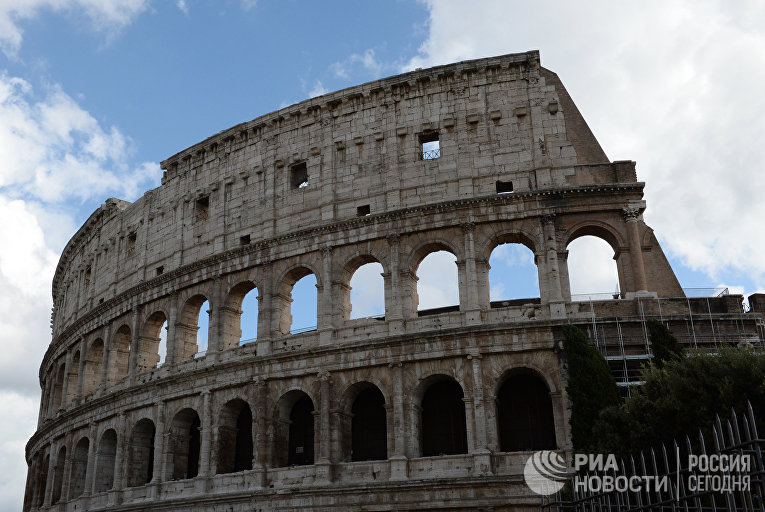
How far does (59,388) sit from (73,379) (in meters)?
2.56

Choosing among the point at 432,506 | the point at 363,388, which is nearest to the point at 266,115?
the point at 363,388

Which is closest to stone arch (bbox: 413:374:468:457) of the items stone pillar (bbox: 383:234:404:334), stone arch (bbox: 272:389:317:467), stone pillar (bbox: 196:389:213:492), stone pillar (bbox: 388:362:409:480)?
stone pillar (bbox: 388:362:409:480)

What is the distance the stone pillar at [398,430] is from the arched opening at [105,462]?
1324cm

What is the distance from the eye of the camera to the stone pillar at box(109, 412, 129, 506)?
2730 cm

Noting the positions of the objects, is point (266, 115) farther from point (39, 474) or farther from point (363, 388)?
point (39, 474)

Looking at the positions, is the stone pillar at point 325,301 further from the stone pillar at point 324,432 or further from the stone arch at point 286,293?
the stone pillar at point 324,432

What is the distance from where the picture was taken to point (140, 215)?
32.8m

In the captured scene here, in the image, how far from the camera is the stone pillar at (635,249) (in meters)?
22.4

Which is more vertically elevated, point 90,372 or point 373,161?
point 373,161

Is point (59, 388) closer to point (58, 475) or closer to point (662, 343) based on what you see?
point (58, 475)

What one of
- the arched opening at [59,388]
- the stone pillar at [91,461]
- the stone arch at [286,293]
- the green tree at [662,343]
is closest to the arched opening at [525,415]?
the green tree at [662,343]

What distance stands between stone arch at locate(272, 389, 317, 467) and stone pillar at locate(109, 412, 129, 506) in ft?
23.5

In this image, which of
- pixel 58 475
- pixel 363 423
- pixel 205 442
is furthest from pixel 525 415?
pixel 58 475

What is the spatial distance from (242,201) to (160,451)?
9.56m
